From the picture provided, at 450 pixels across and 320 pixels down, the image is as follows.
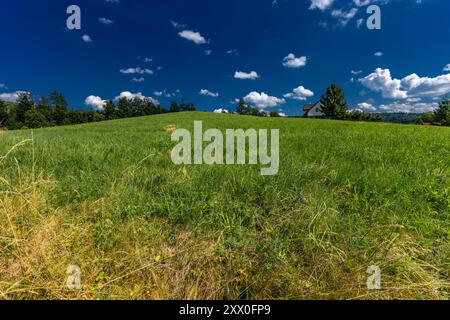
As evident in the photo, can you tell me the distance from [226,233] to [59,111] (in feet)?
294

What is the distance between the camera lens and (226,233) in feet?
7.50

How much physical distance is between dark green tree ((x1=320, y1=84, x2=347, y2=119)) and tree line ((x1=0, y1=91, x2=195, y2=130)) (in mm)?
68327

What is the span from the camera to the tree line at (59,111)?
64.0 meters

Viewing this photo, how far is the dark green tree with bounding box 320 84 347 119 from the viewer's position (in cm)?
6450

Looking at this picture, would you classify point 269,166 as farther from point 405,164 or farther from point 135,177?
point 405,164

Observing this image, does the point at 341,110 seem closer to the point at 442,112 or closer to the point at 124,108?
the point at 442,112

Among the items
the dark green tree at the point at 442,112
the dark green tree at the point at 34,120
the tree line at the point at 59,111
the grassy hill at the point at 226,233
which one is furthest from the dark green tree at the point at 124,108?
the dark green tree at the point at 442,112

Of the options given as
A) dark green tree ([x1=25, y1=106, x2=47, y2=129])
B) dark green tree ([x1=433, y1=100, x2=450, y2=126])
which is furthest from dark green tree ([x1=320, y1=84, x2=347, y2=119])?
dark green tree ([x1=25, y1=106, x2=47, y2=129])

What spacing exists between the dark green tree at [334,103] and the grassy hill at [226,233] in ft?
230

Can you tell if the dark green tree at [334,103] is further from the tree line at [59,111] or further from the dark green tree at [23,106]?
the dark green tree at [23,106]

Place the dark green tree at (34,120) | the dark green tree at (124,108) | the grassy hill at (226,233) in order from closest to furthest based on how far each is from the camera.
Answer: the grassy hill at (226,233) → the dark green tree at (34,120) → the dark green tree at (124,108)

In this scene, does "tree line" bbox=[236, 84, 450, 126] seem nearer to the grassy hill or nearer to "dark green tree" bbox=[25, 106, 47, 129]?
the grassy hill

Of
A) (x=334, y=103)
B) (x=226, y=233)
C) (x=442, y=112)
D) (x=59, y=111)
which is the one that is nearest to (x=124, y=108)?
(x=59, y=111)
